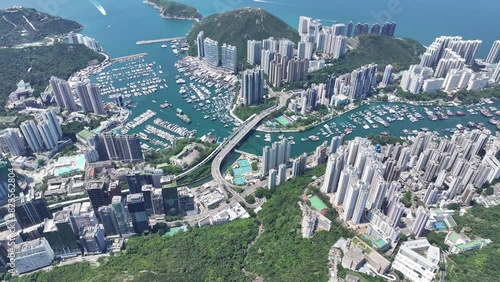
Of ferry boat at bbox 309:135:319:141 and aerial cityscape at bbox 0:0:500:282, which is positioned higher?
aerial cityscape at bbox 0:0:500:282

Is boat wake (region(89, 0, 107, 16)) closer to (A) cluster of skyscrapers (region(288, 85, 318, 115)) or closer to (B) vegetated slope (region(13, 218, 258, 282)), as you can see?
(A) cluster of skyscrapers (region(288, 85, 318, 115))

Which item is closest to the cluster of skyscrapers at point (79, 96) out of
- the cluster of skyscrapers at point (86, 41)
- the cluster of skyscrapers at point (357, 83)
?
the cluster of skyscrapers at point (86, 41)

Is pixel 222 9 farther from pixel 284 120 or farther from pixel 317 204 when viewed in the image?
pixel 317 204

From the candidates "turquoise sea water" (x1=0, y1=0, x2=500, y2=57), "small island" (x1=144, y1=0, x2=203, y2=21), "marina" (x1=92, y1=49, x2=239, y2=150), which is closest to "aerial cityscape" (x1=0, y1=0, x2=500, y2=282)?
"marina" (x1=92, y1=49, x2=239, y2=150)

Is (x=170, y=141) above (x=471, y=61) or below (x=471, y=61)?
below

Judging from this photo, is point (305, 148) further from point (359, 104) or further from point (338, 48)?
point (338, 48)

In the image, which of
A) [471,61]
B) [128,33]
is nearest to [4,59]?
[128,33]

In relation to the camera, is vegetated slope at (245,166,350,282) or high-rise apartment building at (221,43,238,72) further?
high-rise apartment building at (221,43,238,72)
